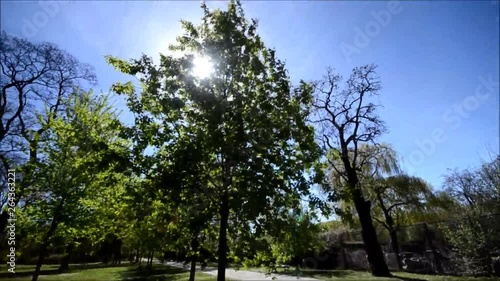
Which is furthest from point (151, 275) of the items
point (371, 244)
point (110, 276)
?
point (371, 244)

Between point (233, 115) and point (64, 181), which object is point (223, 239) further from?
point (64, 181)

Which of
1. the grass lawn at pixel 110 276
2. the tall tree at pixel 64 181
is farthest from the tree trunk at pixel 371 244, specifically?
the tall tree at pixel 64 181

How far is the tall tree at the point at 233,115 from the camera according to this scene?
6.43 meters

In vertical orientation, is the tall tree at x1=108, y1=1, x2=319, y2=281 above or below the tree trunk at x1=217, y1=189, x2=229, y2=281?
above

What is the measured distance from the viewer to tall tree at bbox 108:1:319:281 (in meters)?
6.43

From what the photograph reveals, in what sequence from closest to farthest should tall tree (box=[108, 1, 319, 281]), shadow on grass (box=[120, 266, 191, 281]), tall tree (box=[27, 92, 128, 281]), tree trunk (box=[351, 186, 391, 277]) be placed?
tall tree (box=[108, 1, 319, 281]), tall tree (box=[27, 92, 128, 281]), tree trunk (box=[351, 186, 391, 277]), shadow on grass (box=[120, 266, 191, 281])

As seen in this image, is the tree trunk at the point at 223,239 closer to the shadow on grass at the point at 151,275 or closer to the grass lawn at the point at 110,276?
the grass lawn at the point at 110,276

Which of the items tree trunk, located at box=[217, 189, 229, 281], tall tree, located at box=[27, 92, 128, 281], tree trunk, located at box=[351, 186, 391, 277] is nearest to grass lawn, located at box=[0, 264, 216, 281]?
tall tree, located at box=[27, 92, 128, 281]

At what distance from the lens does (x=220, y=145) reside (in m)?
6.27

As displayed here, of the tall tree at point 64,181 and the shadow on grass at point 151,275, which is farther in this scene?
the shadow on grass at point 151,275

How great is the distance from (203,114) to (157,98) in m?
1.26

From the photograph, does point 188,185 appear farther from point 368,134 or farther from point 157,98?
point 368,134

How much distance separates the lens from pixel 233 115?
266 inches

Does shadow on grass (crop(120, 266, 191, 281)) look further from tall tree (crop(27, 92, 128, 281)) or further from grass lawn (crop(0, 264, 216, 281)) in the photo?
tall tree (crop(27, 92, 128, 281))
